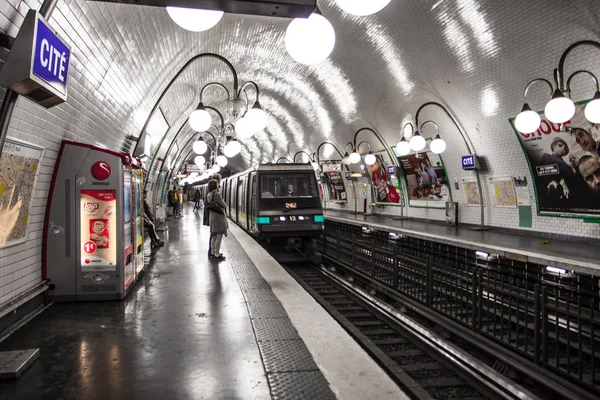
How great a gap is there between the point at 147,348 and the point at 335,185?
21.8 metres

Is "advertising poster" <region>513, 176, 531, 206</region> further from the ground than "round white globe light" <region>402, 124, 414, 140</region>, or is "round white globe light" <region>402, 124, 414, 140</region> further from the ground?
"round white globe light" <region>402, 124, 414, 140</region>

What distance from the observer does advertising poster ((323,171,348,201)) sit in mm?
24428

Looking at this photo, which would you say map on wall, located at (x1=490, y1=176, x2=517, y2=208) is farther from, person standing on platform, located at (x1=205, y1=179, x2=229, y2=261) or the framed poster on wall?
person standing on platform, located at (x1=205, y1=179, x2=229, y2=261)

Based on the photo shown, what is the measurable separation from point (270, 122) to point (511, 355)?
22078 millimetres

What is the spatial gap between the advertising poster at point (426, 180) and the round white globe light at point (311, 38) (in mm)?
12286

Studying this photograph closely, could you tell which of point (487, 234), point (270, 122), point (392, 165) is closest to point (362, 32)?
point (487, 234)

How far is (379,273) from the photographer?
1026 centimetres

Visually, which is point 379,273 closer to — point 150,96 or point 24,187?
point 150,96

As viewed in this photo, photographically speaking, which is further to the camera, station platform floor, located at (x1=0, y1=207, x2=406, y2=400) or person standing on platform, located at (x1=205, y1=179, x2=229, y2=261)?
person standing on platform, located at (x1=205, y1=179, x2=229, y2=261)

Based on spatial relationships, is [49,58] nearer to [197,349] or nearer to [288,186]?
[197,349]

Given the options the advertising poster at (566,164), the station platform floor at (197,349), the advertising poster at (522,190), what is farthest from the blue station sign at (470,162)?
the station platform floor at (197,349)

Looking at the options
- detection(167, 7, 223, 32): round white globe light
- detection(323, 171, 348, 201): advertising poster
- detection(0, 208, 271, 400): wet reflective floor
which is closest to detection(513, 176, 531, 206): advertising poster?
detection(0, 208, 271, 400): wet reflective floor

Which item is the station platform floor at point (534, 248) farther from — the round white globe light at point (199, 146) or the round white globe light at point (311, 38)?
the round white globe light at point (199, 146)

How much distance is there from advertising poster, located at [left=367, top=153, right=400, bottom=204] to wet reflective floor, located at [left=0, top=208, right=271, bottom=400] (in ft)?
41.6
